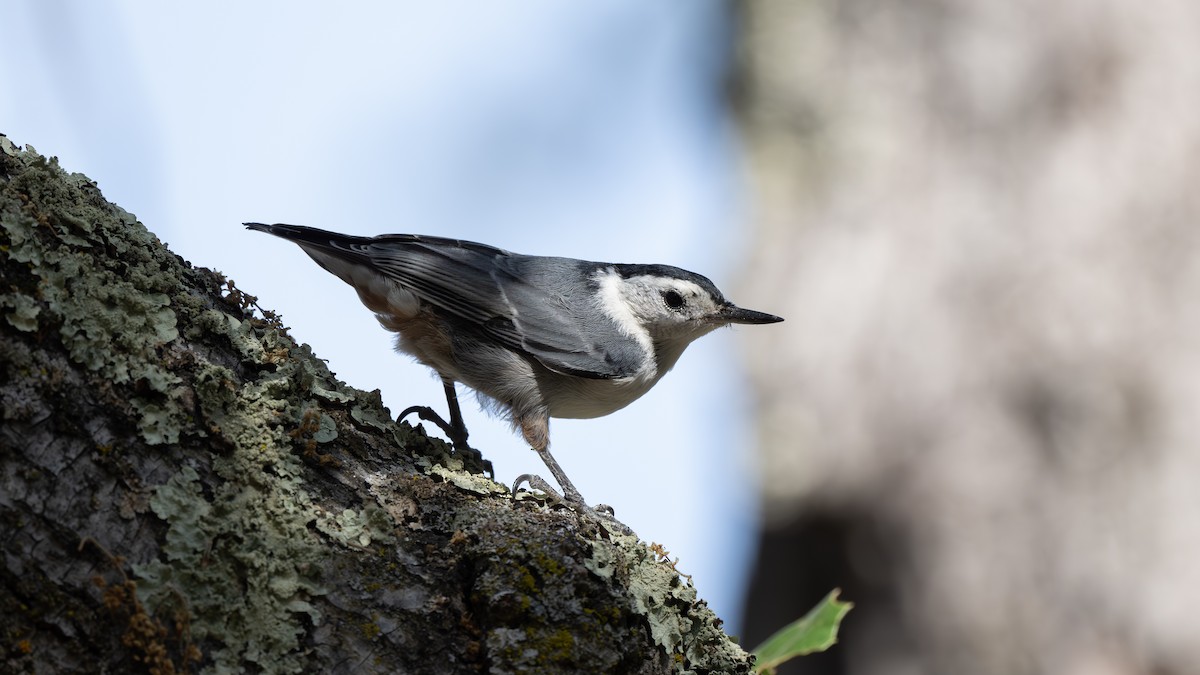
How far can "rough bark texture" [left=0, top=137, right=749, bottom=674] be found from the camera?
157 cm

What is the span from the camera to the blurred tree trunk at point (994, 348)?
356 centimetres

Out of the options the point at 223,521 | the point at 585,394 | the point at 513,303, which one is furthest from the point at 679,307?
the point at 223,521

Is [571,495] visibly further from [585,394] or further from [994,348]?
[994,348]

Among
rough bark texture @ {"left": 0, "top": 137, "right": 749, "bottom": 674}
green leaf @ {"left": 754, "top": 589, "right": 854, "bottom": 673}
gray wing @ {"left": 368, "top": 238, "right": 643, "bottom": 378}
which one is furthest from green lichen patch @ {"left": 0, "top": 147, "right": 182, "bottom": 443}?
green leaf @ {"left": 754, "top": 589, "right": 854, "bottom": 673}

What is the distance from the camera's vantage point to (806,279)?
165 inches

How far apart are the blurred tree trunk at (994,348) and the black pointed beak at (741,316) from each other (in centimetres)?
50

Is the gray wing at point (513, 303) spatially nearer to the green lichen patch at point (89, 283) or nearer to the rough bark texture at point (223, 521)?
the rough bark texture at point (223, 521)

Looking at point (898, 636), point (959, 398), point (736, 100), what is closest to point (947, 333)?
point (959, 398)

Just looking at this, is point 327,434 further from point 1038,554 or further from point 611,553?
point 1038,554

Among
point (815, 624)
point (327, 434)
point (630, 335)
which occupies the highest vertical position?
point (630, 335)

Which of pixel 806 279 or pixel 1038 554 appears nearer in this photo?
pixel 1038 554

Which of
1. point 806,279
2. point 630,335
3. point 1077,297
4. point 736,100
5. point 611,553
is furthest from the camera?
Answer: point 736,100

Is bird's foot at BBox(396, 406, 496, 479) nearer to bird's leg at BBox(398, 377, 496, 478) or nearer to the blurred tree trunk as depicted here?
bird's leg at BBox(398, 377, 496, 478)

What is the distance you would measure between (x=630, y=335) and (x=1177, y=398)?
185cm
